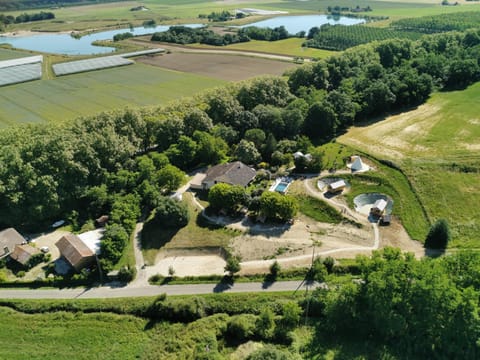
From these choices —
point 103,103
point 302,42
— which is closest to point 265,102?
point 103,103

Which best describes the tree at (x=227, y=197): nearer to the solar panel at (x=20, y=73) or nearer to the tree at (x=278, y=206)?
the tree at (x=278, y=206)

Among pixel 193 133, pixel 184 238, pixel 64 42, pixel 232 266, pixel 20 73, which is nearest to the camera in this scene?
pixel 232 266

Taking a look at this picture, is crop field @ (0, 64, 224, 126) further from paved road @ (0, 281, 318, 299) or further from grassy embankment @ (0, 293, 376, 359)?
grassy embankment @ (0, 293, 376, 359)

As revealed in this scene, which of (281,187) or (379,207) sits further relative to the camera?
(281,187)

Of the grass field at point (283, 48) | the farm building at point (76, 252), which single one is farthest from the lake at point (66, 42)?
the farm building at point (76, 252)

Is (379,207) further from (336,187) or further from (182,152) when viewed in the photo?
(182,152)

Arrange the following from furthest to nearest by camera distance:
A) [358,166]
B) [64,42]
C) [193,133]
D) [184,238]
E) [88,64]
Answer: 1. [64,42]
2. [88,64]
3. [193,133]
4. [358,166]
5. [184,238]

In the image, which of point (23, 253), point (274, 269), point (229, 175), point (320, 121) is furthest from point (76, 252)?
point (320, 121)
